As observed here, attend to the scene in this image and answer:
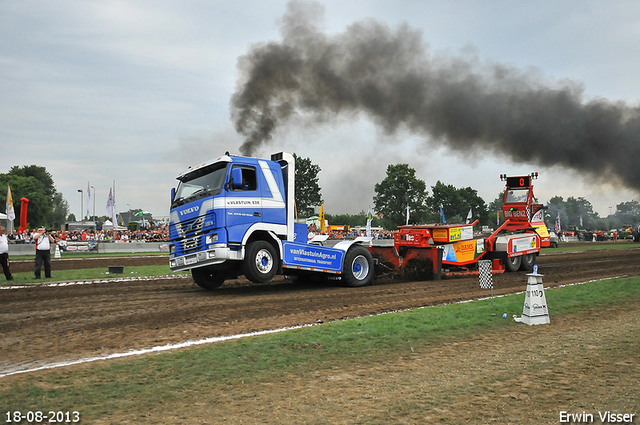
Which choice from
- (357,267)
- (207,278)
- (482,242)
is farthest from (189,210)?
(482,242)

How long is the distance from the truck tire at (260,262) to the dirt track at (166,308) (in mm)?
522

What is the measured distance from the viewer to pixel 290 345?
6.25 meters

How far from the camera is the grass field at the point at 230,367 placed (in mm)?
4152

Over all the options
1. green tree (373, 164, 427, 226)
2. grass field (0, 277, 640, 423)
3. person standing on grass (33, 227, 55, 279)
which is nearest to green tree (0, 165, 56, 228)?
green tree (373, 164, 427, 226)

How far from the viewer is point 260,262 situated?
36.8 ft

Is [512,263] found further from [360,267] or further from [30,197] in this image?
[30,197]

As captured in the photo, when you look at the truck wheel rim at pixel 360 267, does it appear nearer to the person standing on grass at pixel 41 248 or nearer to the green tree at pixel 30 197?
the person standing on grass at pixel 41 248

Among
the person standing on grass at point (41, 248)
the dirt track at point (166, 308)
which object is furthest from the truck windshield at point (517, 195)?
the person standing on grass at point (41, 248)

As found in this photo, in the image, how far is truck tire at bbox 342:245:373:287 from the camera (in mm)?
A: 13047

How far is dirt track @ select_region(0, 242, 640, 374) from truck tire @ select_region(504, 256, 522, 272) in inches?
89.3

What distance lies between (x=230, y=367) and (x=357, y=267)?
27.7ft

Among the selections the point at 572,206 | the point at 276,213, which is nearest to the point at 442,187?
the point at 572,206

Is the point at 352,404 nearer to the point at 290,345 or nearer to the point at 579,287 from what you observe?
the point at 290,345

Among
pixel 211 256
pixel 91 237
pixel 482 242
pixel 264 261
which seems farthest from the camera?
pixel 91 237
